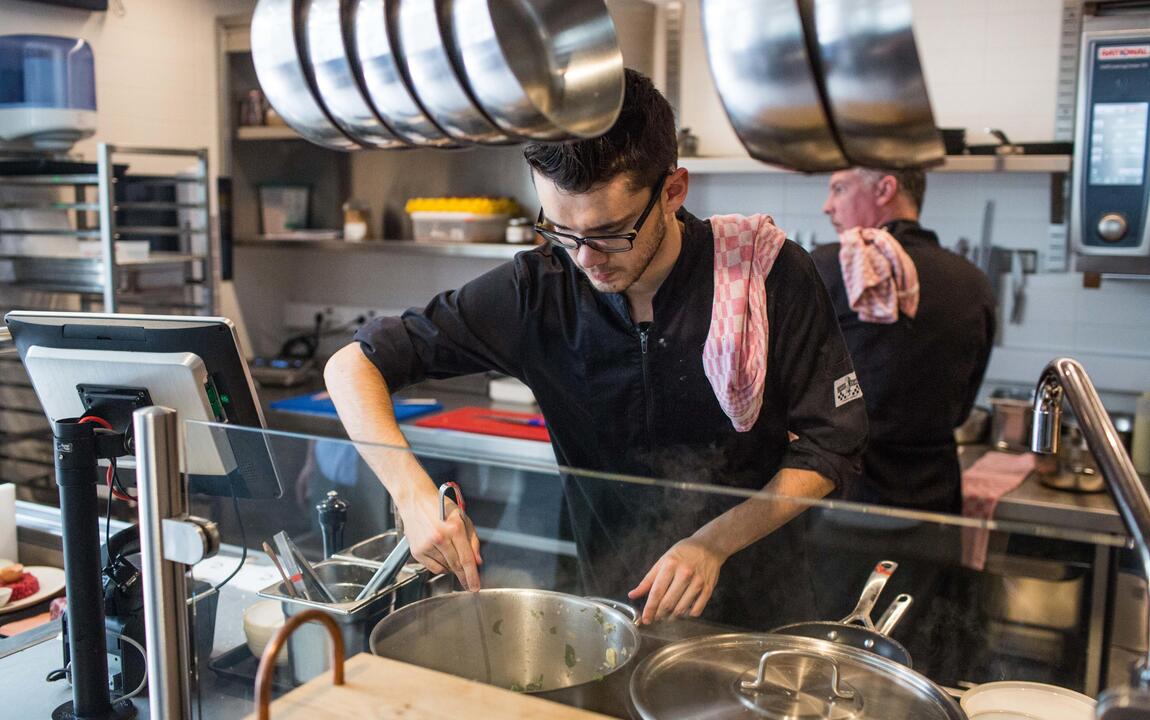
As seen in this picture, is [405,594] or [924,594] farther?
[405,594]

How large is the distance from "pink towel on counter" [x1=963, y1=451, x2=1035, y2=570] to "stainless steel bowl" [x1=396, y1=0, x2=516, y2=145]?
196 centimetres

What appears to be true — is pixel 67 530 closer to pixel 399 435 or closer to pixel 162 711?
pixel 162 711

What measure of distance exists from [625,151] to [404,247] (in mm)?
2767

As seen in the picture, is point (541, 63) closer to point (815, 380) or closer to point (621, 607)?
point (621, 607)

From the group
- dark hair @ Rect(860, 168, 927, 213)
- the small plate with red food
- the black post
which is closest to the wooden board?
the black post

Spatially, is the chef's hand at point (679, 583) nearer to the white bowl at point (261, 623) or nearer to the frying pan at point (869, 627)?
the frying pan at point (869, 627)

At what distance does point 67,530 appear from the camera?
1309mm

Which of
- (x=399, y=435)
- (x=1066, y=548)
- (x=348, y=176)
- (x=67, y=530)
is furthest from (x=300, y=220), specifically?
(x=1066, y=548)

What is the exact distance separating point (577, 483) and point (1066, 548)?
0.44 metres

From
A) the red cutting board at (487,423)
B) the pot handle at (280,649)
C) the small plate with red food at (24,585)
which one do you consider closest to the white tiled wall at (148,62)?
the red cutting board at (487,423)

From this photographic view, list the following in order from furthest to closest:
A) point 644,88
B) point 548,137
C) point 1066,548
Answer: point 644,88 → point 548,137 → point 1066,548

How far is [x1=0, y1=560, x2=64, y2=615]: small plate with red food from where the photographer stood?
6.32 feet

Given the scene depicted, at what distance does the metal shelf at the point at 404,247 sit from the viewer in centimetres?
396

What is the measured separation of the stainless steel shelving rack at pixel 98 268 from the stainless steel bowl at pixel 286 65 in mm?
2538
